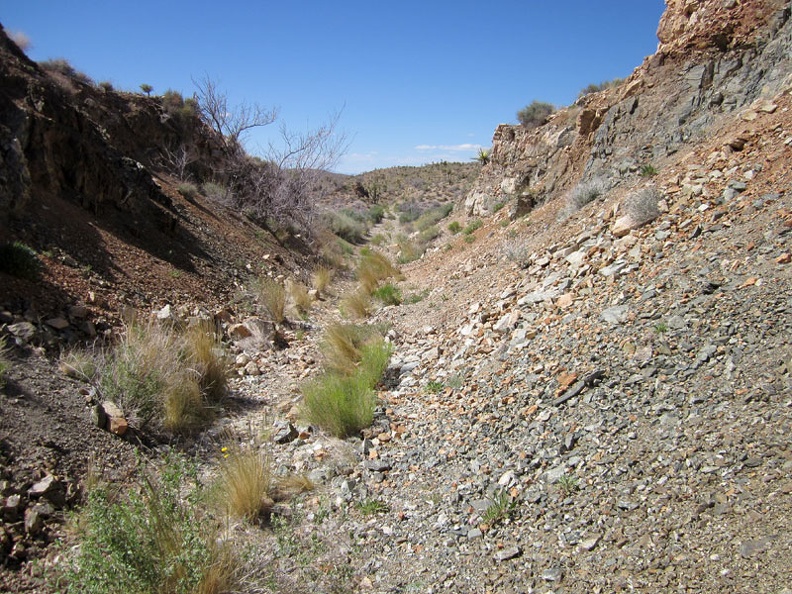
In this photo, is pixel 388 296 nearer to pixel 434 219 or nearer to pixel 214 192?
pixel 214 192

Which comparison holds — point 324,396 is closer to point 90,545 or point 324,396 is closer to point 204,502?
point 204,502

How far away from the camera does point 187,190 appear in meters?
11.6

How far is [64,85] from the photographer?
1152 cm

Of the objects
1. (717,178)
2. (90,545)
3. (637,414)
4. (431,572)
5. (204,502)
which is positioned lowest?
(431,572)

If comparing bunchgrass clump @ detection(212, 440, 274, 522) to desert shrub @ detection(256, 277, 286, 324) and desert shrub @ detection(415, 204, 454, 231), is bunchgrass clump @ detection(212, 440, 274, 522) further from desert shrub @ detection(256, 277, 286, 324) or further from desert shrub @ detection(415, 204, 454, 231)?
desert shrub @ detection(415, 204, 454, 231)

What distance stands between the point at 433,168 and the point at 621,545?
50.4 metres

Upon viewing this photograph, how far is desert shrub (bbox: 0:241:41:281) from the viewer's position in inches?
208

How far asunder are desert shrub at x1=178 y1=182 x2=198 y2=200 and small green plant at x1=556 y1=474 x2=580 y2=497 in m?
10.7

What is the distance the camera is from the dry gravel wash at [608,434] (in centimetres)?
244

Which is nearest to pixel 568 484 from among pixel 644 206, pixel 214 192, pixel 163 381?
pixel 163 381

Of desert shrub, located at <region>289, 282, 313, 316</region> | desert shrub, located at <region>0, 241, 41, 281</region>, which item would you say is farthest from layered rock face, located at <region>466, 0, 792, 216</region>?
desert shrub, located at <region>0, 241, 41, 281</region>

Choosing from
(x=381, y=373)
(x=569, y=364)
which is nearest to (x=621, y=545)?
(x=569, y=364)

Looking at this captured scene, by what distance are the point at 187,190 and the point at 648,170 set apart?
379 inches

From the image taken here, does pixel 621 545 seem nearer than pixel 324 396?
Yes
